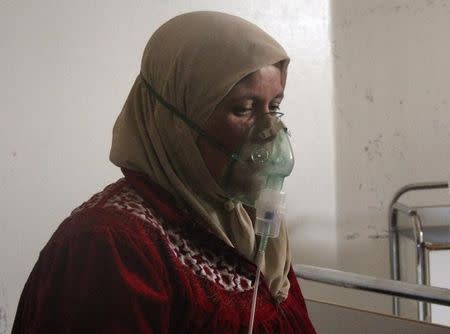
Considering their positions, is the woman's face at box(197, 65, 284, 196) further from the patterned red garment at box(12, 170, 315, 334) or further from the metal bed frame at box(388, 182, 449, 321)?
the metal bed frame at box(388, 182, 449, 321)

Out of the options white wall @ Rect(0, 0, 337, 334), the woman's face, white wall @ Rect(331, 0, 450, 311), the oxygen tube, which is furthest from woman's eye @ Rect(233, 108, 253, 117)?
white wall @ Rect(331, 0, 450, 311)

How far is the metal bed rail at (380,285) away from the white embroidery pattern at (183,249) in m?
0.45

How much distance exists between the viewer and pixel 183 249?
32.0 inches

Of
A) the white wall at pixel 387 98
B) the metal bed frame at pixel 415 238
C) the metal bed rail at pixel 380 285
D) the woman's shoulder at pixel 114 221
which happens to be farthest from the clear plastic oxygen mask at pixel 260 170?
the white wall at pixel 387 98

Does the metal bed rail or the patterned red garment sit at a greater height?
the patterned red garment

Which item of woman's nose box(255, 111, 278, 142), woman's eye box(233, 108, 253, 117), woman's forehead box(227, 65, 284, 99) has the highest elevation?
woman's forehead box(227, 65, 284, 99)

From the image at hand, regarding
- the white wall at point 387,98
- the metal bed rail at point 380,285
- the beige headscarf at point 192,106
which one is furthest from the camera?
the white wall at point 387,98

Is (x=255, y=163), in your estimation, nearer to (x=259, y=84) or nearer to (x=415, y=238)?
(x=259, y=84)

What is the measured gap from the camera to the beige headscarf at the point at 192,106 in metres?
0.86

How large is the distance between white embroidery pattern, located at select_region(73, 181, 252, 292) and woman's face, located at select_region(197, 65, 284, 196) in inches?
4.9

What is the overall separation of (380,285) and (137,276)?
26.4 inches

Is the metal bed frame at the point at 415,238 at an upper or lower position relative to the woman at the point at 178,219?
lower

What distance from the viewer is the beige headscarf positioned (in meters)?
0.86

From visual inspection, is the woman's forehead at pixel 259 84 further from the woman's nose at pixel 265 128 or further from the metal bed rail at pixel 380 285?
the metal bed rail at pixel 380 285
